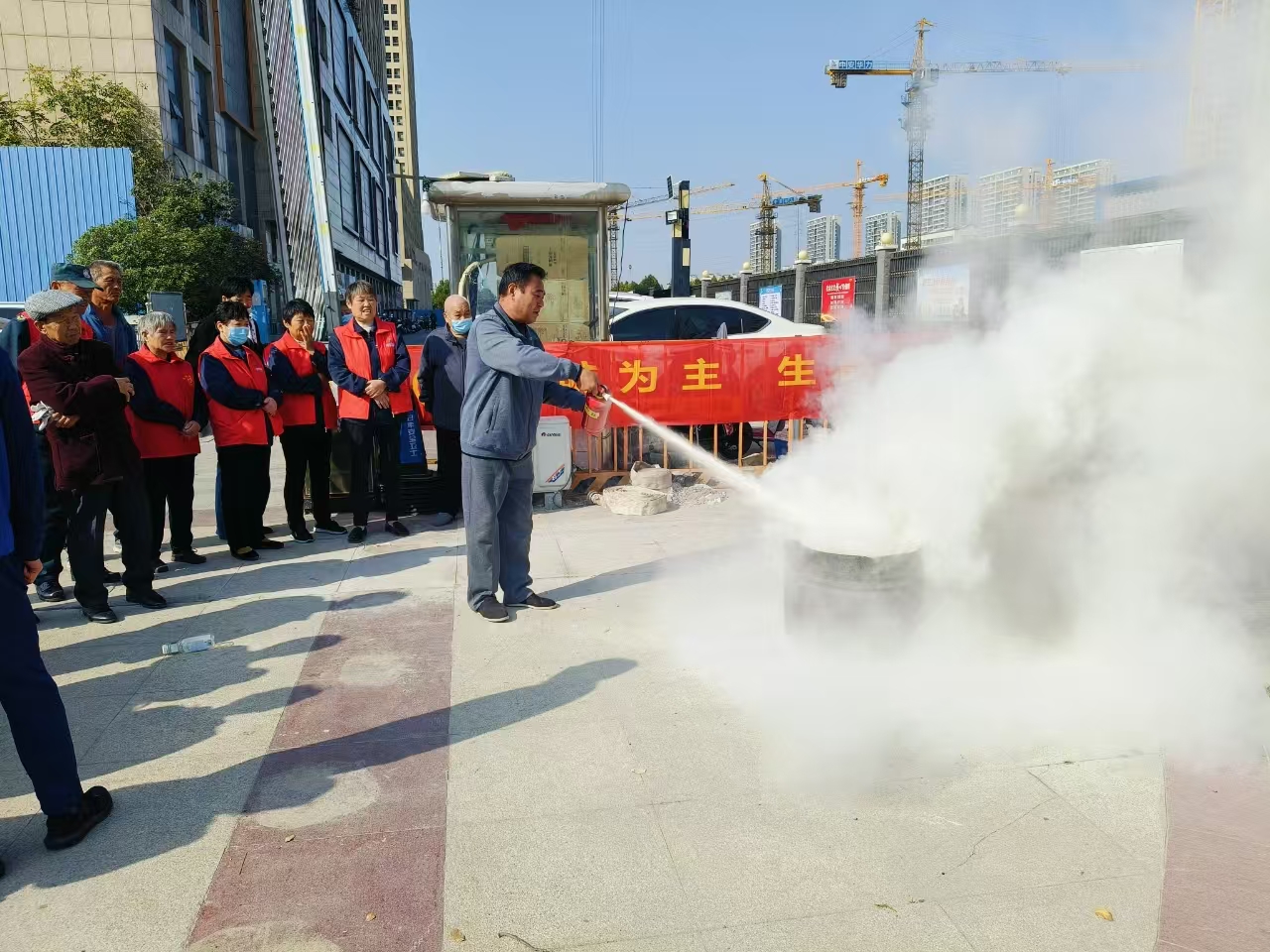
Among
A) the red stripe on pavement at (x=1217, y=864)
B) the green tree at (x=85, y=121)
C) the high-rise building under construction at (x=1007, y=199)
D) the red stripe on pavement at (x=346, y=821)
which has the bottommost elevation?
the red stripe on pavement at (x=1217, y=864)

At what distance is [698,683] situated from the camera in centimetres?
400

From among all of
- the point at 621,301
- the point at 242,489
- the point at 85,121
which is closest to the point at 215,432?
the point at 242,489

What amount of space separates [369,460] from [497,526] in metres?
2.31

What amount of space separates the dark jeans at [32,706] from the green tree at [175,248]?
13944 mm

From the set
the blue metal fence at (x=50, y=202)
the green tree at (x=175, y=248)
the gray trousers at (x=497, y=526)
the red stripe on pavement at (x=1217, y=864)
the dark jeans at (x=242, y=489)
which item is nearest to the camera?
the red stripe on pavement at (x=1217, y=864)

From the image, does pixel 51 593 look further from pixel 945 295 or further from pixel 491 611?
pixel 945 295

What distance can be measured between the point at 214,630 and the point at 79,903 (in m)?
2.43

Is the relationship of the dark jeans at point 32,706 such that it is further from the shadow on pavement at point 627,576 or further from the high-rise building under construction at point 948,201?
the high-rise building under construction at point 948,201

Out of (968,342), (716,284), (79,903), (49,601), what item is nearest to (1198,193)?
(968,342)

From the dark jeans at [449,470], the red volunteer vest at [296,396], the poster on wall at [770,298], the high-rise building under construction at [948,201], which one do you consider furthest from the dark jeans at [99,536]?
the poster on wall at [770,298]

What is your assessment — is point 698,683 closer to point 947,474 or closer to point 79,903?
point 947,474

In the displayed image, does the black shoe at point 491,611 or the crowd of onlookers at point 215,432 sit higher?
the crowd of onlookers at point 215,432

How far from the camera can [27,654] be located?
8.89 feet

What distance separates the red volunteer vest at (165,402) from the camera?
18.6 feet
